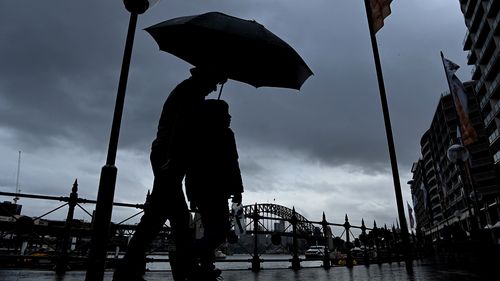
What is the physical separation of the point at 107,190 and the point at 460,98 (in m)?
16.8

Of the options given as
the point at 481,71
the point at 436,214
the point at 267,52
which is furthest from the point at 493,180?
the point at 267,52

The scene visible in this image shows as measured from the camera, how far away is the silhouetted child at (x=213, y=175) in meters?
3.02

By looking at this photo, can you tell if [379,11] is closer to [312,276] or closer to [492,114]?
[312,276]

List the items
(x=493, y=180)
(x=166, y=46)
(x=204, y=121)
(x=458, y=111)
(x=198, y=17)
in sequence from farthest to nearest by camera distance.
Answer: (x=493, y=180), (x=458, y=111), (x=166, y=46), (x=198, y=17), (x=204, y=121)

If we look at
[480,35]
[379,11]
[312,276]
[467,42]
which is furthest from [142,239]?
[467,42]

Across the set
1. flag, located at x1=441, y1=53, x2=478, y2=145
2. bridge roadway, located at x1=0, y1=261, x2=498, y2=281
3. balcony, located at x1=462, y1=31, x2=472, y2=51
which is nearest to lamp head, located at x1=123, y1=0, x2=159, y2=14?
bridge roadway, located at x1=0, y1=261, x2=498, y2=281

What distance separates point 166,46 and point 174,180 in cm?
166

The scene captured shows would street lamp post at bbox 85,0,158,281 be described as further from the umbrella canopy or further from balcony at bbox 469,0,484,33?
balcony at bbox 469,0,484,33

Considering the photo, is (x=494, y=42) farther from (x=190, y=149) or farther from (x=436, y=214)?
(x=436, y=214)

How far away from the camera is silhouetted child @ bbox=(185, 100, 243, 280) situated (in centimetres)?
302

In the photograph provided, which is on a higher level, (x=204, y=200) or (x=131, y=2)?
(x=131, y=2)

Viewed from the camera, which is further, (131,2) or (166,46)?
(166,46)

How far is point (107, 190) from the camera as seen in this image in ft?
8.51

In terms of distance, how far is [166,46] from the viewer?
3.62m
